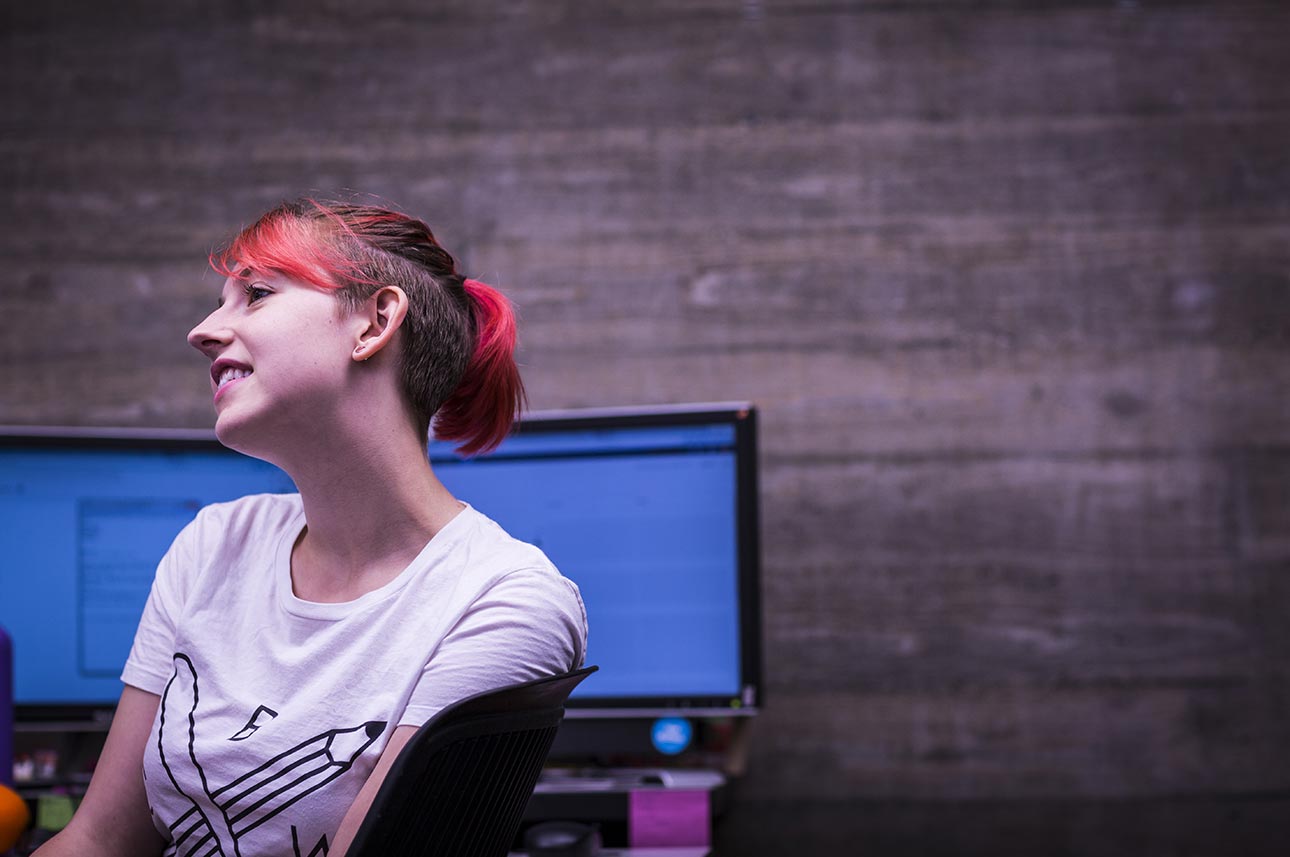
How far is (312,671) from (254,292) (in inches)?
13.2

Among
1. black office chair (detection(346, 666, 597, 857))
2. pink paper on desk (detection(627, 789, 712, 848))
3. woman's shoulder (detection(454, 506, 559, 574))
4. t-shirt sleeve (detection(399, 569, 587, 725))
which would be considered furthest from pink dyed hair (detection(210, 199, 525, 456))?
pink paper on desk (detection(627, 789, 712, 848))

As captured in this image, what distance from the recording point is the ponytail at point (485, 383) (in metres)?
1.03

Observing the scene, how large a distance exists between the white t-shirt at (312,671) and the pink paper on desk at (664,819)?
0.52m

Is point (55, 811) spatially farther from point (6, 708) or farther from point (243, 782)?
point (243, 782)

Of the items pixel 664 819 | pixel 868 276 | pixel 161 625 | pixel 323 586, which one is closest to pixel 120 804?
pixel 161 625

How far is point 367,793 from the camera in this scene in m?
0.79

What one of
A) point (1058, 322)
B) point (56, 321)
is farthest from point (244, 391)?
point (1058, 322)

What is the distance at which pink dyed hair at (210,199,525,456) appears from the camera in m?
0.94

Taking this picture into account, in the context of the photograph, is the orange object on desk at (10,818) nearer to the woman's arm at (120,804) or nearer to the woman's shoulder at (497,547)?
the woman's arm at (120,804)

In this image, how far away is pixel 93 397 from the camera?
1.74 metres

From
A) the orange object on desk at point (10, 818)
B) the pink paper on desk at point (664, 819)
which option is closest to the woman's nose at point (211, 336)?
the orange object on desk at point (10, 818)

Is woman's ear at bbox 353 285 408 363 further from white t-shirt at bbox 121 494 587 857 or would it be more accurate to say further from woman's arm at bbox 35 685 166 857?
woman's arm at bbox 35 685 166 857

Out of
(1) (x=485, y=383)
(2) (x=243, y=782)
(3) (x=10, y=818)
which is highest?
(1) (x=485, y=383)

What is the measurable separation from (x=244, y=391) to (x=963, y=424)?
3.79ft
